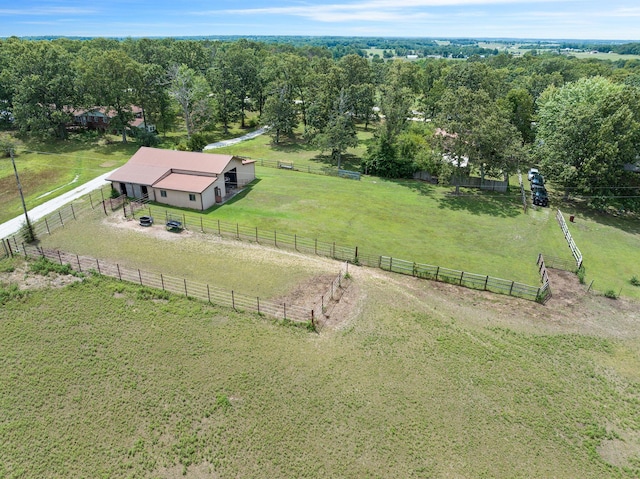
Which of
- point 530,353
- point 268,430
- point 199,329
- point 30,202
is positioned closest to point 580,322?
point 530,353

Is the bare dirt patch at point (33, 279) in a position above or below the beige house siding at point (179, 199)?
below

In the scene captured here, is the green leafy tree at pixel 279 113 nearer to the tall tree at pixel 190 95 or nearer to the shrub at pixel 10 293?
the tall tree at pixel 190 95

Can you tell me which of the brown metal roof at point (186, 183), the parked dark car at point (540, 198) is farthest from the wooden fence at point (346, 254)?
the parked dark car at point (540, 198)

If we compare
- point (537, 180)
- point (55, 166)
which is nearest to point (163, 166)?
point (55, 166)

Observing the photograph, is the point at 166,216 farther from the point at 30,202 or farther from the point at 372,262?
the point at 372,262

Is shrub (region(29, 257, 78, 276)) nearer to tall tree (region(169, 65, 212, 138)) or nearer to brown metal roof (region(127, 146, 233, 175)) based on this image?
brown metal roof (region(127, 146, 233, 175))

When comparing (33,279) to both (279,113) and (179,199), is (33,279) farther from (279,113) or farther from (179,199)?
(279,113)

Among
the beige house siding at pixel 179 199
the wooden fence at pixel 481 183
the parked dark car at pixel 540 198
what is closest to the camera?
the beige house siding at pixel 179 199

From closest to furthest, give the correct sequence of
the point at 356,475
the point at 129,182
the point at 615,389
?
the point at 356,475
the point at 615,389
the point at 129,182
